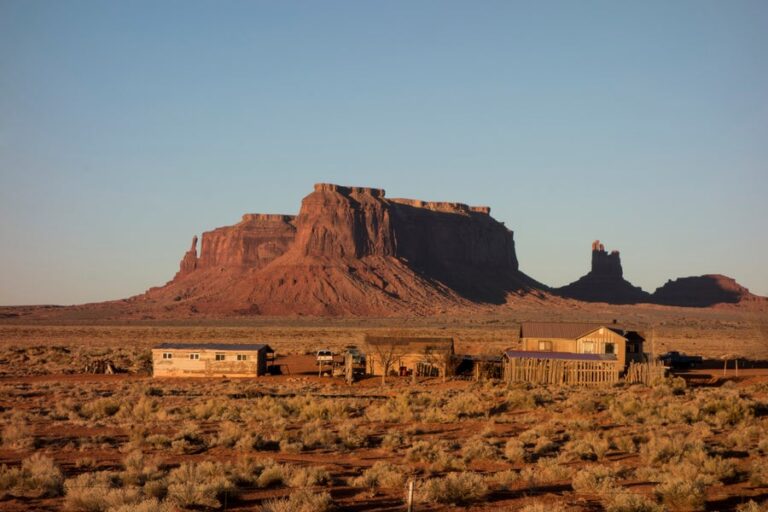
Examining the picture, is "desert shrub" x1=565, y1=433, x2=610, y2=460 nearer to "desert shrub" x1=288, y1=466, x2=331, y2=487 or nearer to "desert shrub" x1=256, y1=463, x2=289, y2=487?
"desert shrub" x1=288, y1=466, x2=331, y2=487

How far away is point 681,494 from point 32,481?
11.5 m

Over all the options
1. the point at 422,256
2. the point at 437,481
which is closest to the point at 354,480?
the point at 437,481

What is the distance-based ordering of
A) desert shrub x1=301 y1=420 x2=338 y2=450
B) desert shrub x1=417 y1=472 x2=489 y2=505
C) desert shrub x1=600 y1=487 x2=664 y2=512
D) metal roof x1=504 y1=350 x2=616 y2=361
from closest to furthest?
desert shrub x1=600 y1=487 x2=664 y2=512 < desert shrub x1=417 y1=472 x2=489 y2=505 < desert shrub x1=301 y1=420 x2=338 y2=450 < metal roof x1=504 y1=350 x2=616 y2=361

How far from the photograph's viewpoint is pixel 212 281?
599 ft

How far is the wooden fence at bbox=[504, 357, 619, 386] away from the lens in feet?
117

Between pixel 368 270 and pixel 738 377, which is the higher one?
pixel 368 270

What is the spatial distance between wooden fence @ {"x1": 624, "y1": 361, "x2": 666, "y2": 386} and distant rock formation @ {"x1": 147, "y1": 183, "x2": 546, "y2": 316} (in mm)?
100595

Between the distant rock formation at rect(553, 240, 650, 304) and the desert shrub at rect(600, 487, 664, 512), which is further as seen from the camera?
the distant rock formation at rect(553, 240, 650, 304)

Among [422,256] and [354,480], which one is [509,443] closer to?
[354,480]

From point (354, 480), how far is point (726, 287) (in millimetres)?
201713

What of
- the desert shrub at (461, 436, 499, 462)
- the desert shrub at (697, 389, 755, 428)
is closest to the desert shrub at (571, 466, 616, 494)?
the desert shrub at (461, 436, 499, 462)

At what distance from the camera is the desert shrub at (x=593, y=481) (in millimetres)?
15398

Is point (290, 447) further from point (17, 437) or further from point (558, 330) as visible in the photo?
point (558, 330)

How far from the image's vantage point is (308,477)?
15.9m
